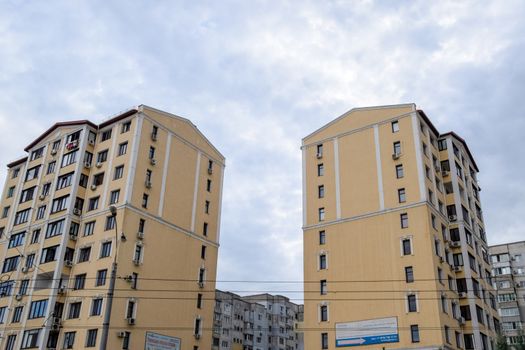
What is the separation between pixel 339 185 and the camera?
6106 centimetres

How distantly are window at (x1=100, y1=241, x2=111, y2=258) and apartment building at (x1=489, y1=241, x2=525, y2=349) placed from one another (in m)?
61.3

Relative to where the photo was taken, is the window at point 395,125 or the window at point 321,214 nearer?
the window at point 395,125

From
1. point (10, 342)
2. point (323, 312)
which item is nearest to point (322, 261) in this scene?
point (323, 312)

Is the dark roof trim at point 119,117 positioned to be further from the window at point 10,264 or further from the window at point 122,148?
the window at point 10,264

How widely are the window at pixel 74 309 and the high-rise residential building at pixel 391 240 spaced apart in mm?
23041

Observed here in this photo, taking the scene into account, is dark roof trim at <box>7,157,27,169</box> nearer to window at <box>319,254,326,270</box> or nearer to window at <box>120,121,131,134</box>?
window at <box>120,121,131,134</box>

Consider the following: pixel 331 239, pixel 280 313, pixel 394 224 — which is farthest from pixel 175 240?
pixel 280 313

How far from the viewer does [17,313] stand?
57031mm

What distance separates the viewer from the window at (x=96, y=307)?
50.7m

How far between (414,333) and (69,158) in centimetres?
4252

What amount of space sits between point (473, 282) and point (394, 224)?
1117 cm

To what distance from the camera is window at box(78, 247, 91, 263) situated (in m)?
55.7

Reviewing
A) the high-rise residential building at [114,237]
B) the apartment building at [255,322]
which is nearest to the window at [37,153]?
the high-rise residential building at [114,237]

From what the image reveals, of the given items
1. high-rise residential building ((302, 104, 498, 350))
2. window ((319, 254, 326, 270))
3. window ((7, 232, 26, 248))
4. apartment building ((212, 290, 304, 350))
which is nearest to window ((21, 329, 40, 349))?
window ((7, 232, 26, 248))
